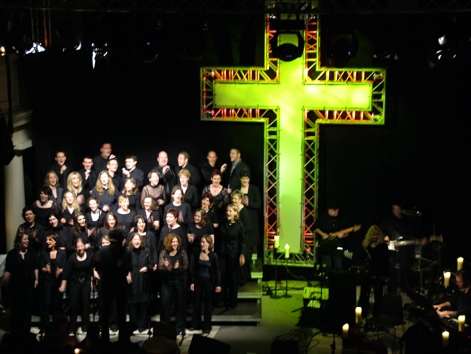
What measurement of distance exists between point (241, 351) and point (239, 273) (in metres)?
1.77

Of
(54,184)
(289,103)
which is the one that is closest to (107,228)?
(54,184)

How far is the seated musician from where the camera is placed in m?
14.8

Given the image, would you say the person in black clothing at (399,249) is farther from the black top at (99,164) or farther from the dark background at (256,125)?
the black top at (99,164)

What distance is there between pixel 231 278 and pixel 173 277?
1221 millimetres

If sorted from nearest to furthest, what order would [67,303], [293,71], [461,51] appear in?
[461,51]
[67,303]
[293,71]

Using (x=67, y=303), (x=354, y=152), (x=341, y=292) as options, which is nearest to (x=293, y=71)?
(x=354, y=152)

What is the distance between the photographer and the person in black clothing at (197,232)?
52.3 ft

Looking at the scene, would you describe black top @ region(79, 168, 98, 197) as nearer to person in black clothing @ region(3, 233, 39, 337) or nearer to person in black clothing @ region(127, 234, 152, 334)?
person in black clothing @ region(127, 234, 152, 334)

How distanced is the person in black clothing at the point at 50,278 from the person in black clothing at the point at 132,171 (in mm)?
2511

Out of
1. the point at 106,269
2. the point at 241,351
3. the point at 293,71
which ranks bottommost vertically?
the point at 241,351

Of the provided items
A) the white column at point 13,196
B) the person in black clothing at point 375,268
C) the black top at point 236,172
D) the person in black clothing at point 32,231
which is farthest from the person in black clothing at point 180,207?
the white column at point 13,196

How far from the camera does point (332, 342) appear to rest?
15438 mm

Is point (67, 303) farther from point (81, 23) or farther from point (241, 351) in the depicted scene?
point (81, 23)

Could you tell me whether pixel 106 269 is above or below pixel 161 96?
below
